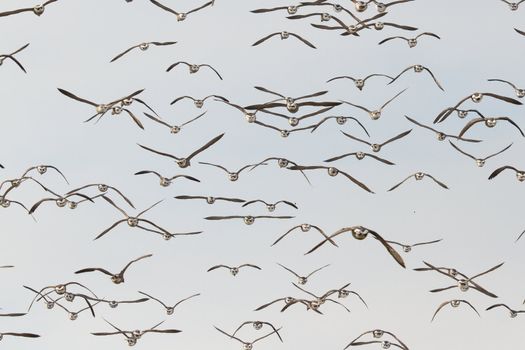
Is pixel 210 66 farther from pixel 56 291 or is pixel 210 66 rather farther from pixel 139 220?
pixel 56 291

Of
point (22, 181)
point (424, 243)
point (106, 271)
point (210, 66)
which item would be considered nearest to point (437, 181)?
point (424, 243)

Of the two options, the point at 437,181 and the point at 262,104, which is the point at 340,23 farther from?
the point at 437,181

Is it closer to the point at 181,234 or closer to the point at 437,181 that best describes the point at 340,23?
the point at 437,181

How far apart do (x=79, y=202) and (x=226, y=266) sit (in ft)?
1.20

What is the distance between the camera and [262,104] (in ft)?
7.58

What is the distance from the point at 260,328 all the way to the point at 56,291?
463 millimetres

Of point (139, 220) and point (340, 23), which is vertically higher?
point (340, 23)

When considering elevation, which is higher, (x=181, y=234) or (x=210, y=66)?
(x=210, y=66)

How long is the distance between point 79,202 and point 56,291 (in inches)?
8.2

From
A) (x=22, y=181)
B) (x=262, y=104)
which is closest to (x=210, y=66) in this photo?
(x=262, y=104)

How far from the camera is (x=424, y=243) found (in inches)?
92.4

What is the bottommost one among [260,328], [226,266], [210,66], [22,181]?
[260,328]

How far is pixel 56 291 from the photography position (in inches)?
91.7

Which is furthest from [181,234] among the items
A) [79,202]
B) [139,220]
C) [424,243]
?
[424,243]
